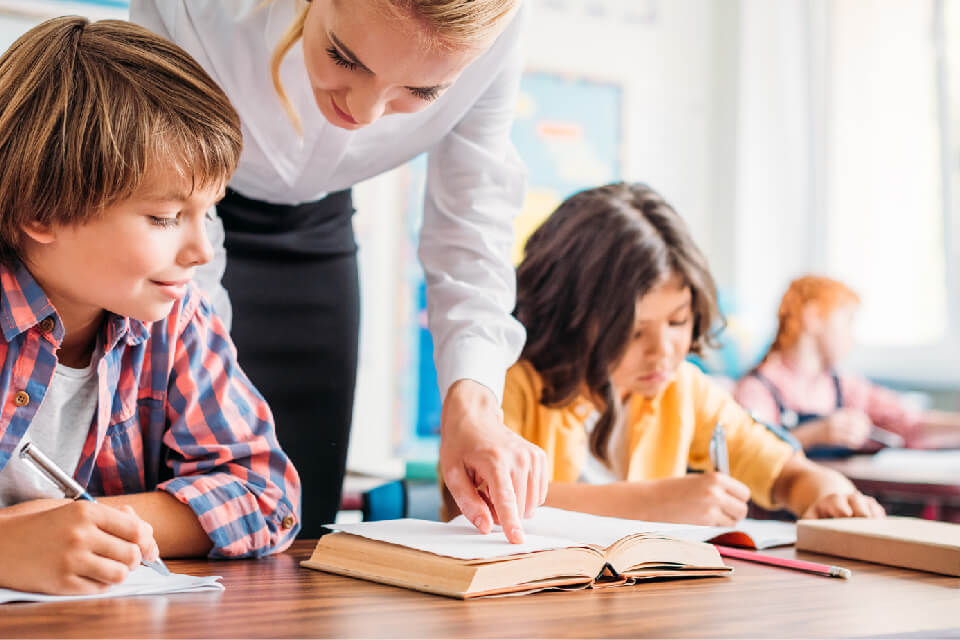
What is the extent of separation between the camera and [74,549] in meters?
0.79

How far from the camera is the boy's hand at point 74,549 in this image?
793mm

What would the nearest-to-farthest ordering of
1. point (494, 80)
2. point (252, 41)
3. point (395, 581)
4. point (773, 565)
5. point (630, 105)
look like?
point (395, 581) < point (773, 565) < point (252, 41) < point (494, 80) < point (630, 105)

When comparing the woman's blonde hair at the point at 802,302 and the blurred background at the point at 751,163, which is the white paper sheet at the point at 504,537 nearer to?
the woman's blonde hair at the point at 802,302

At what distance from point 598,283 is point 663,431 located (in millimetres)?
273

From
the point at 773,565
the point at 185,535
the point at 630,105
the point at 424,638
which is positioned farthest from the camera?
the point at 630,105

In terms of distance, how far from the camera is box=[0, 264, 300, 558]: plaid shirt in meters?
0.97

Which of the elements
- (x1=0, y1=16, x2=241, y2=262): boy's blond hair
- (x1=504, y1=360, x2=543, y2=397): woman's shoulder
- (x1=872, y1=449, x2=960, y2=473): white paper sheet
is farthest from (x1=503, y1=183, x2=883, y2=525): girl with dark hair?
(x1=0, y1=16, x2=241, y2=262): boy's blond hair

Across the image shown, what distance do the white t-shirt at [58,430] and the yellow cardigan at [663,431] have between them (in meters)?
0.73

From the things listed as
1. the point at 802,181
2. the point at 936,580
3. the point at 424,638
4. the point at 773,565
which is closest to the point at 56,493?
the point at 424,638

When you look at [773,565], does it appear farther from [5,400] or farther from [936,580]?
[5,400]

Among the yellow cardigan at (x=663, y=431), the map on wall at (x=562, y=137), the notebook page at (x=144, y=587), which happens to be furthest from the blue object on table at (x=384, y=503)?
the map on wall at (x=562, y=137)

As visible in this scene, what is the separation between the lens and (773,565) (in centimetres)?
112

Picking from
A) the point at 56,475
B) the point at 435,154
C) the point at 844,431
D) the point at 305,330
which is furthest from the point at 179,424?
the point at 844,431

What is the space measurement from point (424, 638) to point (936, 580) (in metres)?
0.60
